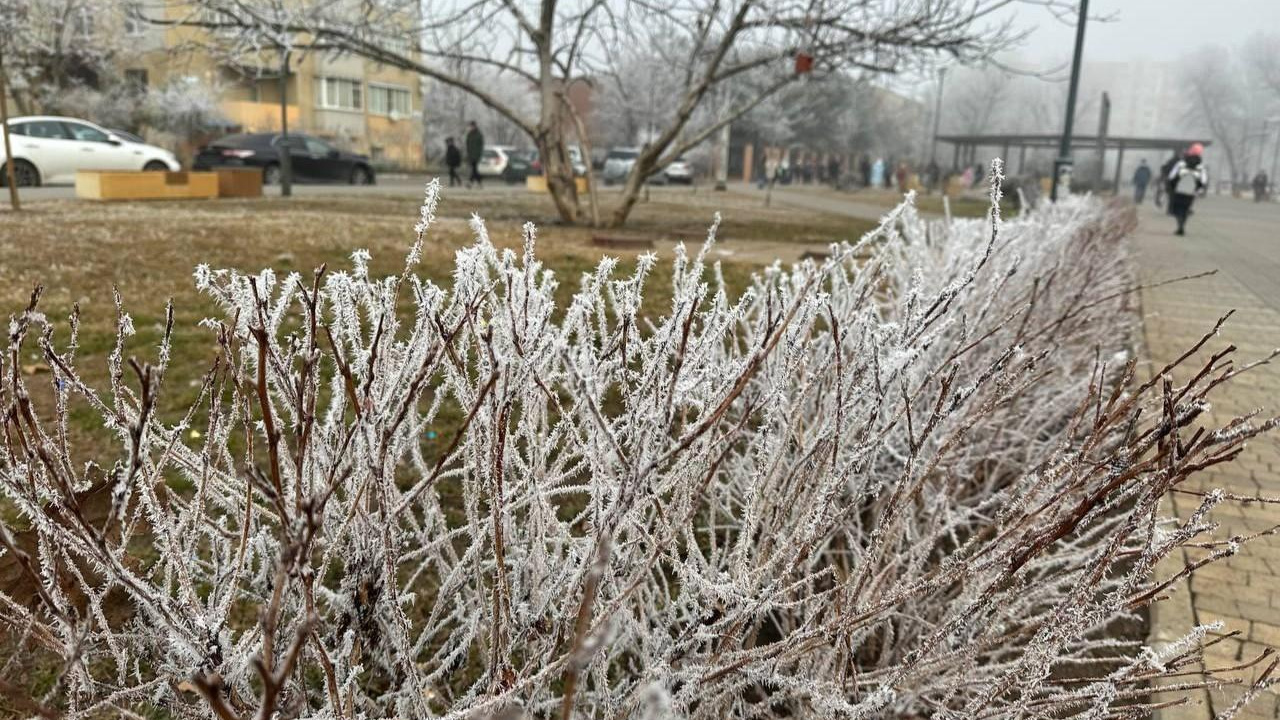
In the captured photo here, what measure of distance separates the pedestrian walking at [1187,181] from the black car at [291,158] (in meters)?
19.3

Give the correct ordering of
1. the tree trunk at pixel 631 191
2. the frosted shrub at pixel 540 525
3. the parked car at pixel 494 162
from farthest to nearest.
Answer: the parked car at pixel 494 162 < the tree trunk at pixel 631 191 < the frosted shrub at pixel 540 525

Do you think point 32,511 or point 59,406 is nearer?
point 32,511

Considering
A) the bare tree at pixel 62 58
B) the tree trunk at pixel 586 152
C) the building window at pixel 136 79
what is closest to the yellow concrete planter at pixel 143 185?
the tree trunk at pixel 586 152

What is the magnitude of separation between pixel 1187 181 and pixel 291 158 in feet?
68.0

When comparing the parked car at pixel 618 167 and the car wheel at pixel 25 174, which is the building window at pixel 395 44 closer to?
the car wheel at pixel 25 174

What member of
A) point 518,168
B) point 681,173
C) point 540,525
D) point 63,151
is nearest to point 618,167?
point 681,173

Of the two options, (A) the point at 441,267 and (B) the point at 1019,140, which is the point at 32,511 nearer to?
(A) the point at 441,267

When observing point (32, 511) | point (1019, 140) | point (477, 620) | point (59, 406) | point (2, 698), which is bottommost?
point (2, 698)

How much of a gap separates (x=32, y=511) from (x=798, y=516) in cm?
142

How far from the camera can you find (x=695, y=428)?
4.49 ft

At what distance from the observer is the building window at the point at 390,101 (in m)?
47.8

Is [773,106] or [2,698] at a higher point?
[773,106]

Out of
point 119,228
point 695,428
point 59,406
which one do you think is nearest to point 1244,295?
point 695,428

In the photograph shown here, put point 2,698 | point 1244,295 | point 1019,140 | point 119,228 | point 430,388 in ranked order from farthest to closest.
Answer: point 1019,140
point 119,228
point 1244,295
point 430,388
point 2,698
